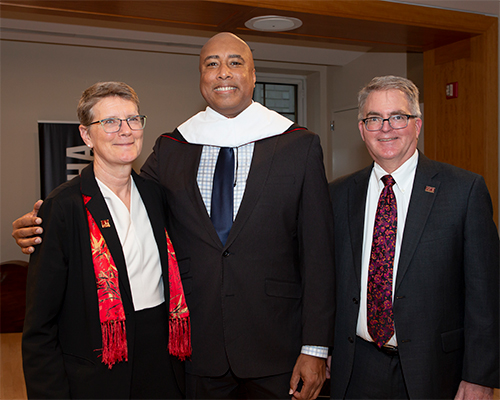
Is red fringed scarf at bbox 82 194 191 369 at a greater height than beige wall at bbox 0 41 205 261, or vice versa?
beige wall at bbox 0 41 205 261

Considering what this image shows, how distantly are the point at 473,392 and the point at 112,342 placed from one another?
1.39 meters

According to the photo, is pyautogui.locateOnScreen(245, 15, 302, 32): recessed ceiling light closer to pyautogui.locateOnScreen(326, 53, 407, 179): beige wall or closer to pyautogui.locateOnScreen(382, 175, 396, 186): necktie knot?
pyautogui.locateOnScreen(326, 53, 407, 179): beige wall

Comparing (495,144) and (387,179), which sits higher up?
(495,144)

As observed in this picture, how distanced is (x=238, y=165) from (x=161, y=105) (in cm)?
485

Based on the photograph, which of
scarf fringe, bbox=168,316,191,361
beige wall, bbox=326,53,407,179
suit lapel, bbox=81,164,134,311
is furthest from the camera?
beige wall, bbox=326,53,407,179

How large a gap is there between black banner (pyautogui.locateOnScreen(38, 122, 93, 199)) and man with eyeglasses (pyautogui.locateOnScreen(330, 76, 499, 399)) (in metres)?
4.71

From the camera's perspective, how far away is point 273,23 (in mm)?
4215

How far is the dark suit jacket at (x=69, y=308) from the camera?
158cm

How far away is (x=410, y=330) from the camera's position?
1.85 m

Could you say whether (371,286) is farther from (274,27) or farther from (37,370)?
(274,27)

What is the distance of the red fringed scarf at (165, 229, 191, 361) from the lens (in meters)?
1.81

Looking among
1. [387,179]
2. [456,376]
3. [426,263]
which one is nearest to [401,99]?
[387,179]

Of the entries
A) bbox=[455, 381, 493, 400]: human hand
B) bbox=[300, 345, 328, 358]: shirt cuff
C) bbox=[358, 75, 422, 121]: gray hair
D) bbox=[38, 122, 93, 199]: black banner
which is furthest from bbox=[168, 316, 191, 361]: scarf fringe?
bbox=[38, 122, 93, 199]: black banner

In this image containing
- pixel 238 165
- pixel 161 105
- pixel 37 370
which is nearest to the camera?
pixel 37 370
